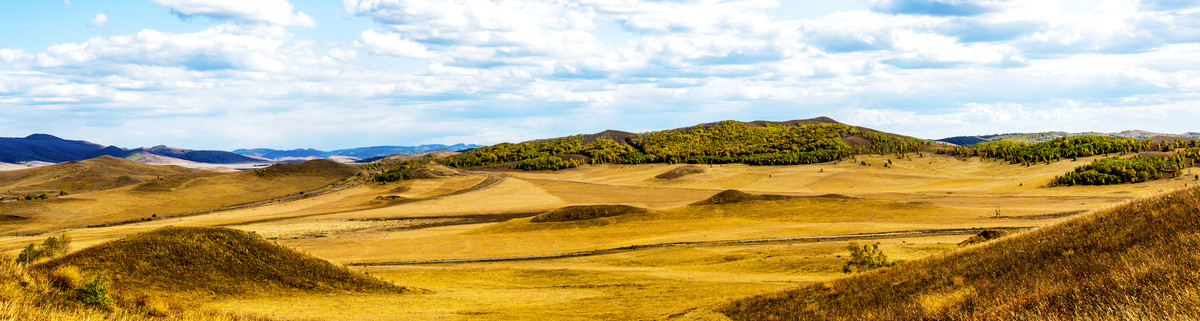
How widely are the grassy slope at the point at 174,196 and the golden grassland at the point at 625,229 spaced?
5.37 meters

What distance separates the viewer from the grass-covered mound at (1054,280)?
11.6 m

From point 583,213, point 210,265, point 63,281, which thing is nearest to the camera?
point 63,281

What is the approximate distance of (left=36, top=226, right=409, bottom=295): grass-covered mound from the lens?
28.3 meters

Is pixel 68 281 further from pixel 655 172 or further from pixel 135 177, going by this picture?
pixel 135 177

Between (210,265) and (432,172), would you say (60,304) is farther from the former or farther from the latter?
(432,172)

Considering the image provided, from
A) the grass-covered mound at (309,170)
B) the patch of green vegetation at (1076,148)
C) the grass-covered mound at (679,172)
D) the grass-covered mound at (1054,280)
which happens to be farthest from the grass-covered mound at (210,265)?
the grass-covered mound at (309,170)

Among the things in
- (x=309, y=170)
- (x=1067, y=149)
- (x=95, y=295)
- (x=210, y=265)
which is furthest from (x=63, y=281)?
(x=309, y=170)

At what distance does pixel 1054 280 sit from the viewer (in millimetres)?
14250

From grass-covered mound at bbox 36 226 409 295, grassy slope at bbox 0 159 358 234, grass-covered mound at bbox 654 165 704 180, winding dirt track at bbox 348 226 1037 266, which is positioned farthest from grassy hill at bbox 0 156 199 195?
grass-covered mound at bbox 36 226 409 295

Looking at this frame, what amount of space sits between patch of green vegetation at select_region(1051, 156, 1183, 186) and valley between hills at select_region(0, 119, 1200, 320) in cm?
32

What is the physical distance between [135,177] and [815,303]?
22280 centimetres

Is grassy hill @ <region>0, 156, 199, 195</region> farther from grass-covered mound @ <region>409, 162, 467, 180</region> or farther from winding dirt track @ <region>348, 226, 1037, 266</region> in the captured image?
winding dirt track @ <region>348, 226, 1037, 266</region>

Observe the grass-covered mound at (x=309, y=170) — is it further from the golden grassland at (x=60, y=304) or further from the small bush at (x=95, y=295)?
the small bush at (x=95, y=295)

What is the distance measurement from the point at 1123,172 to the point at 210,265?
118235 millimetres
